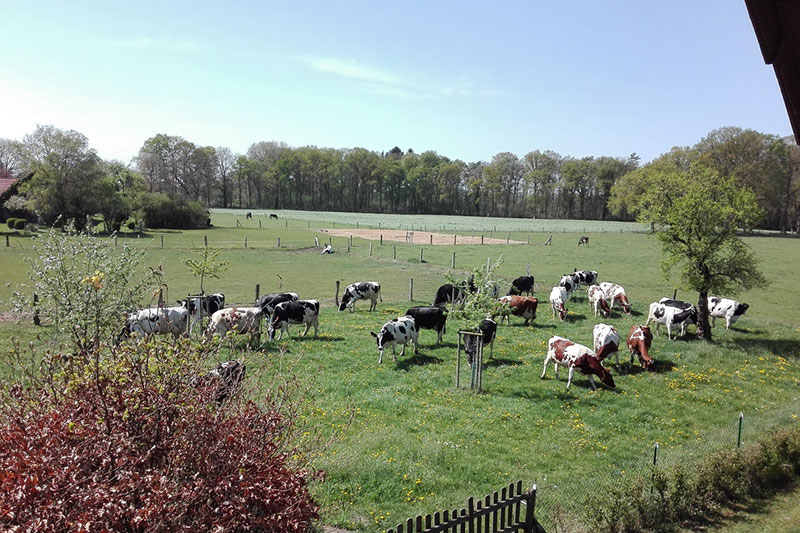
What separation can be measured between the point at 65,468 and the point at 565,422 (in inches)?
412

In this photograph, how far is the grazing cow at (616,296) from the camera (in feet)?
81.7

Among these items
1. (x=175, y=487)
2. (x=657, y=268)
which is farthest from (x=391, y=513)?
(x=657, y=268)

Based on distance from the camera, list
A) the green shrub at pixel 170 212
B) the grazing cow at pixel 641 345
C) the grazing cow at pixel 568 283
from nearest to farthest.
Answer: the grazing cow at pixel 641 345 → the grazing cow at pixel 568 283 → the green shrub at pixel 170 212

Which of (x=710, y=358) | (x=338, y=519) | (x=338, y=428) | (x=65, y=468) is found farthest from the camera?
(x=710, y=358)

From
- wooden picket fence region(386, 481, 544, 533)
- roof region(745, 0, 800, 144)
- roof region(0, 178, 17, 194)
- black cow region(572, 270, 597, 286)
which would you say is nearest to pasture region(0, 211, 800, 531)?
wooden picket fence region(386, 481, 544, 533)

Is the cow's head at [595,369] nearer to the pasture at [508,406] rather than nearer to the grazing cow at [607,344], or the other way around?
the pasture at [508,406]

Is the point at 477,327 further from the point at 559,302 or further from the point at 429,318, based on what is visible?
the point at 559,302

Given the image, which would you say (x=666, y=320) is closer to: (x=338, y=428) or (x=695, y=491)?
(x=695, y=491)

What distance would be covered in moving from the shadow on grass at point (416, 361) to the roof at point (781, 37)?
46.7ft

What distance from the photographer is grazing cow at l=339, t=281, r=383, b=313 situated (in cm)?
2494

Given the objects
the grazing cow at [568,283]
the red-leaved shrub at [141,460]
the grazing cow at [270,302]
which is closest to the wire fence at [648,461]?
the red-leaved shrub at [141,460]

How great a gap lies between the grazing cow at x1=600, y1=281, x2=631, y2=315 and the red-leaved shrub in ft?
73.1

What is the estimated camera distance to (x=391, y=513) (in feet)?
27.0

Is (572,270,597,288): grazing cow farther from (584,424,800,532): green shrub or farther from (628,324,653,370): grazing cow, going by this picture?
(584,424,800,532): green shrub
